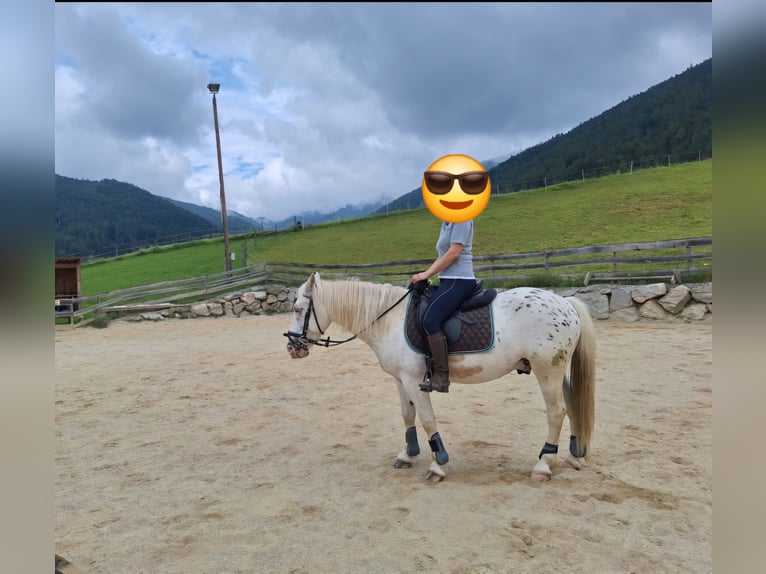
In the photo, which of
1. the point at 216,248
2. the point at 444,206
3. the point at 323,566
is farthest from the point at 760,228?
the point at 216,248

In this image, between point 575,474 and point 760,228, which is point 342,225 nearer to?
point 575,474

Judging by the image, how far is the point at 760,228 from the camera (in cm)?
59

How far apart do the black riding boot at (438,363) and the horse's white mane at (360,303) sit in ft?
1.42

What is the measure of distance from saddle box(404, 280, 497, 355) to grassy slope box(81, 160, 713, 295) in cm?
1385

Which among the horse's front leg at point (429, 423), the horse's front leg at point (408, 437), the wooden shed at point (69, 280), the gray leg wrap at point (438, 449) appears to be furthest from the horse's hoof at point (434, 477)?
the wooden shed at point (69, 280)

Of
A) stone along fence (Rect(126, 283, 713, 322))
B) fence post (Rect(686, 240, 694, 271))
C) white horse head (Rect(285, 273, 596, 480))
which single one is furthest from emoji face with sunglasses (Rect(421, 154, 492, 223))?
fence post (Rect(686, 240, 694, 271))

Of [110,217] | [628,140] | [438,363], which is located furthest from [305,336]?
[110,217]

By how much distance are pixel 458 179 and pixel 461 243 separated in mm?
814

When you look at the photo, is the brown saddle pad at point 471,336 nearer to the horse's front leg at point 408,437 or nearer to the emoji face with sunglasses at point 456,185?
the horse's front leg at point 408,437

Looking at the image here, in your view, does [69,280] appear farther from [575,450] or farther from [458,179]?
[575,450]

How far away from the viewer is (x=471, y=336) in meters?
3.64

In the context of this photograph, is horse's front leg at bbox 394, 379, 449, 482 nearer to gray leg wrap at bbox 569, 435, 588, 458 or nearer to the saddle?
the saddle

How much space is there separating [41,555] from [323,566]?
2.10m

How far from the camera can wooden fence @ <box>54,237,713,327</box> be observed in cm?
1169
